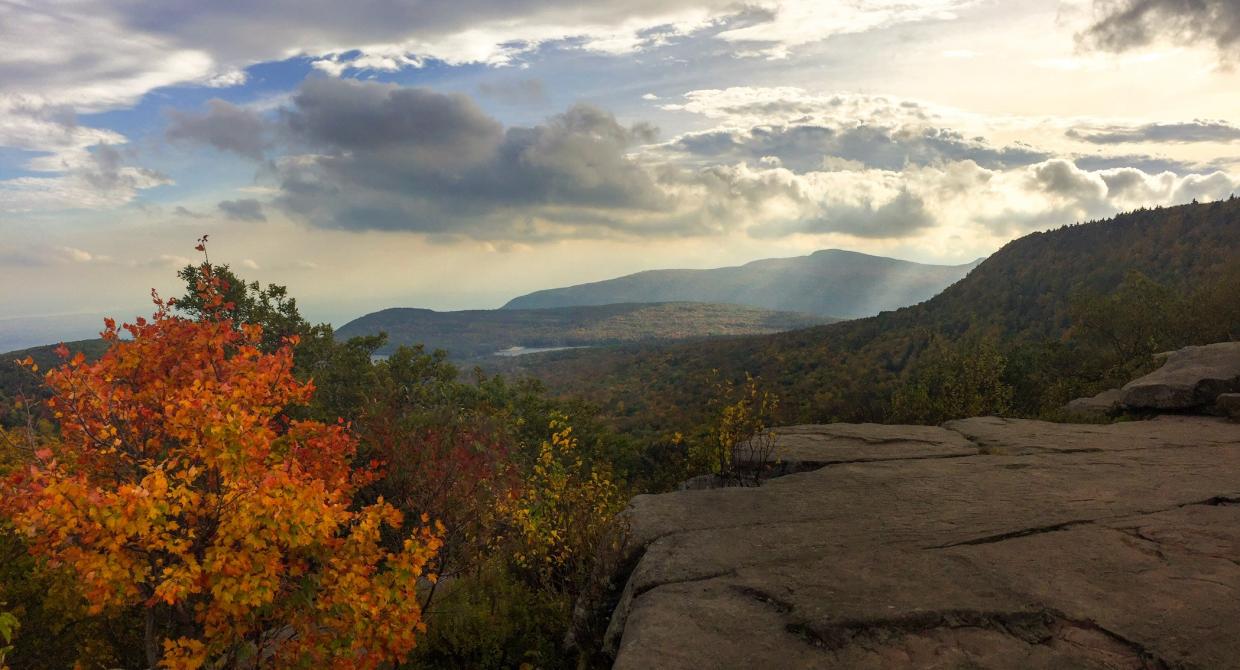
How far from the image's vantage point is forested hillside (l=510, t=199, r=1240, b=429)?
2791 cm

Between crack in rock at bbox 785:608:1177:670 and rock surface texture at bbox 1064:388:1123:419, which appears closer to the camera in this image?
crack in rock at bbox 785:608:1177:670

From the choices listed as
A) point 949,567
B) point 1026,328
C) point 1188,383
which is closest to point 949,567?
point 949,567

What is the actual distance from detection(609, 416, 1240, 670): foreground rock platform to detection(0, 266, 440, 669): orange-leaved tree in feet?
12.3

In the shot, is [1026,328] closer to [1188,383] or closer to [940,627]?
[1188,383]

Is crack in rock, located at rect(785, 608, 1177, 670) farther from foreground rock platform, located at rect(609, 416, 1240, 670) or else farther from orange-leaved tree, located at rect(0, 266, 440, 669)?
orange-leaved tree, located at rect(0, 266, 440, 669)

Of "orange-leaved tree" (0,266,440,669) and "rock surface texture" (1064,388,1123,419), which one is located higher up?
"orange-leaved tree" (0,266,440,669)

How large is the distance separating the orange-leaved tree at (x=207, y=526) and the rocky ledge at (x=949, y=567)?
3.74 meters

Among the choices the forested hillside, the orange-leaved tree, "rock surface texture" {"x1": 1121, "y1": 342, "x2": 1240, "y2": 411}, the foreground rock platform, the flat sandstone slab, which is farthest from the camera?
the forested hillside

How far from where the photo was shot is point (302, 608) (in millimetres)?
8828

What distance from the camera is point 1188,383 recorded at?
49.4 ft

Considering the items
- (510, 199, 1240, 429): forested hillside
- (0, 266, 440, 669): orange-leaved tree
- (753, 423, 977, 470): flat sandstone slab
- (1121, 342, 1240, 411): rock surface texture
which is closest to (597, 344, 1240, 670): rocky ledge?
(753, 423, 977, 470): flat sandstone slab

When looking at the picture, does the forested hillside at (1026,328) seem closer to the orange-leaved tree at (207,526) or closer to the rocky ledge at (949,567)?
the rocky ledge at (949,567)

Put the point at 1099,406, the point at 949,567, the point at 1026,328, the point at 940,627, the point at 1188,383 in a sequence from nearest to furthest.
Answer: the point at 940,627, the point at 949,567, the point at 1188,383, the point at 1099,406, the point at 1026,328


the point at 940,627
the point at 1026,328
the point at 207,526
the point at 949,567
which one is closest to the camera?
the point at 940,627
